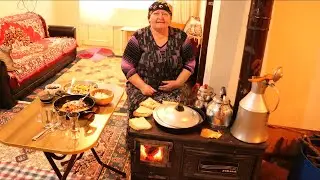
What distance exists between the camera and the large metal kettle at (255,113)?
1401 mm

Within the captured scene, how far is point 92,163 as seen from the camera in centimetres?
208

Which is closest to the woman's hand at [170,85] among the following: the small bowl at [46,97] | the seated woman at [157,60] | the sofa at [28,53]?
the seated woman at [157,60]

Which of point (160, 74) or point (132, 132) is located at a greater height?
point (160, 74)

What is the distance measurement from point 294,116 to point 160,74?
1.01m

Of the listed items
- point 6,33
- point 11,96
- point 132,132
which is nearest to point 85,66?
point 6,33

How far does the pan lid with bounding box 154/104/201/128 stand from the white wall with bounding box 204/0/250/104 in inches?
12.8

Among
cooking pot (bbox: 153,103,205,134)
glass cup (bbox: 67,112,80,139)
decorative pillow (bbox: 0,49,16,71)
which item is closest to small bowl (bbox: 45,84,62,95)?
glass cup (bbox: 67,112,80,139)

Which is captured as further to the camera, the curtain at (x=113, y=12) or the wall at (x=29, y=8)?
the curtain at (x=113, y=12)

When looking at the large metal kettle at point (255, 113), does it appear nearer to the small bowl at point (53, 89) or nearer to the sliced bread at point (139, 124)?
the sliced bread at point (139, 124)

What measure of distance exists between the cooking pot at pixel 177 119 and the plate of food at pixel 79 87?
0.52 metres

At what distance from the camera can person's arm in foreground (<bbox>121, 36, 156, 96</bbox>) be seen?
2043 millimetres

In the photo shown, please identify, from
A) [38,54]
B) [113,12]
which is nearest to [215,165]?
[38,54]

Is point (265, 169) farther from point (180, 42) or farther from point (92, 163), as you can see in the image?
point (92, 163)

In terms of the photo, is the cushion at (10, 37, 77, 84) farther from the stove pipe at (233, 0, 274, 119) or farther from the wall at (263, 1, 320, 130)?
the wall at (263, 1, 320, 130)
